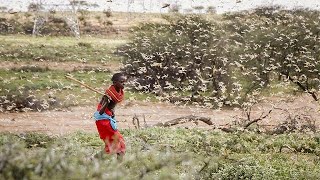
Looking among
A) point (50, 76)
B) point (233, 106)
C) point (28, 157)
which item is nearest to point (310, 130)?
point (233, 106)

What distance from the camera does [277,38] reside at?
83.7ft

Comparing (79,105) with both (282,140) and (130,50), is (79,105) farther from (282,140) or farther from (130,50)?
A: (282,140)

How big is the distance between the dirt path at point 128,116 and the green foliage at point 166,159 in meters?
4.50

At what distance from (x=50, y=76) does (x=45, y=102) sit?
611 cm

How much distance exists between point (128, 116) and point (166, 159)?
17.6m

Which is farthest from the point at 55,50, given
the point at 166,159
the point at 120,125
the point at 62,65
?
the point at 166,159

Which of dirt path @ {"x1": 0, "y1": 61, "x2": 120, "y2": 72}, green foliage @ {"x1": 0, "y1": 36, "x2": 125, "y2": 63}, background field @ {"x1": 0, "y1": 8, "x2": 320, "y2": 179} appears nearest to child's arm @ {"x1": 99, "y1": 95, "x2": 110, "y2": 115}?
background field @ {"x1": 0, "y1": 8, "x2": 320, "y2": 179}

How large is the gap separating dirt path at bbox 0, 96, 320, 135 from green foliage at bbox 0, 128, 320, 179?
4.50 meters

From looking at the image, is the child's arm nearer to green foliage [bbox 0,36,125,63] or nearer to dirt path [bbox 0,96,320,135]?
dirt path [bbox 0,96,320,135]

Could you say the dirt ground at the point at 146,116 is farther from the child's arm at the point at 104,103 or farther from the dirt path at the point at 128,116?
the child's arm at the point at 104,103

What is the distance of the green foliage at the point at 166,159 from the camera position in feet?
9.32

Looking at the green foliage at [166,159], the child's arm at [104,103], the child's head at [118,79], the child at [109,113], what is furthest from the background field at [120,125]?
the child's head at [118,79]

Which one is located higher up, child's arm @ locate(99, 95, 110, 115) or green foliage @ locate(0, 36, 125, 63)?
child's arm @ locate(99, 95, 110, 115)

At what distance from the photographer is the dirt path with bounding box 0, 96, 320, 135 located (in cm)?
1775
